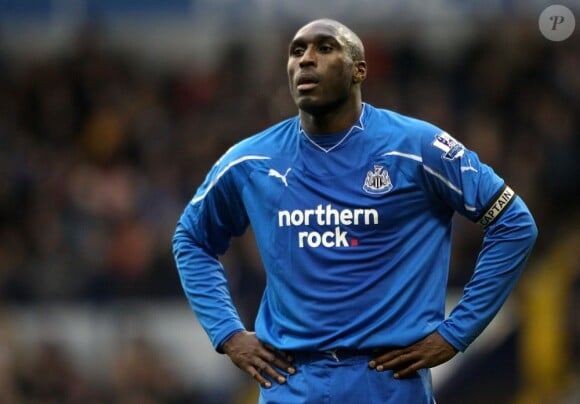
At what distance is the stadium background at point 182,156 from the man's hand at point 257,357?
14.8ft

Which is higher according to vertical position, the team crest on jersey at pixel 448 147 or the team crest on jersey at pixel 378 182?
the team crest on jersey at pixel 448 147

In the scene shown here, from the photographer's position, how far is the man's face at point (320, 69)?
5254 mm

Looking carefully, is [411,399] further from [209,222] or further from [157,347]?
[157,347]

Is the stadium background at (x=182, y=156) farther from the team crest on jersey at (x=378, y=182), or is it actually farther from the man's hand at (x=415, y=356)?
the man's hand at (x=415, y=356)

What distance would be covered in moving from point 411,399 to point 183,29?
29.5 feet

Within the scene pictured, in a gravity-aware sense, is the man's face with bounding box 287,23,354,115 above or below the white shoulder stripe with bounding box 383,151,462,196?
above

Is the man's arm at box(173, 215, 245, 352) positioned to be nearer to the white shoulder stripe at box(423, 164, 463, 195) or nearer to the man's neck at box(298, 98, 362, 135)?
the man's neck at box(298, 98, 362, 135)

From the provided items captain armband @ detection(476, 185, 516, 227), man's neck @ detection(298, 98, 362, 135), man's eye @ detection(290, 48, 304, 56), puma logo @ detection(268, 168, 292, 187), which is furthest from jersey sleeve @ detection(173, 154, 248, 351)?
captain armband @ detection(476, 185, 516, 227)

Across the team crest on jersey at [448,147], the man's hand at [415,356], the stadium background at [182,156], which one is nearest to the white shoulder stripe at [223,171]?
the team crest on jersey at [448,147]

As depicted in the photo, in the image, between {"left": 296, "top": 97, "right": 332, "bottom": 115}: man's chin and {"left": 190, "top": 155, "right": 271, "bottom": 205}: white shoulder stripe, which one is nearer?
{"left": 296, "top": 97, "right": 332, "bottom": 115}: man's chin

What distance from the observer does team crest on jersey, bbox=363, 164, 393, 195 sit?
203 inches

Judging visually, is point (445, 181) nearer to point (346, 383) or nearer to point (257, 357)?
point (346, 383)

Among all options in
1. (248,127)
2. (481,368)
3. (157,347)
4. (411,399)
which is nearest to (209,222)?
(411,399)

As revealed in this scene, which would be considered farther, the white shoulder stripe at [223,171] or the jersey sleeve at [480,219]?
the white shoulder stripe at [223,171]
